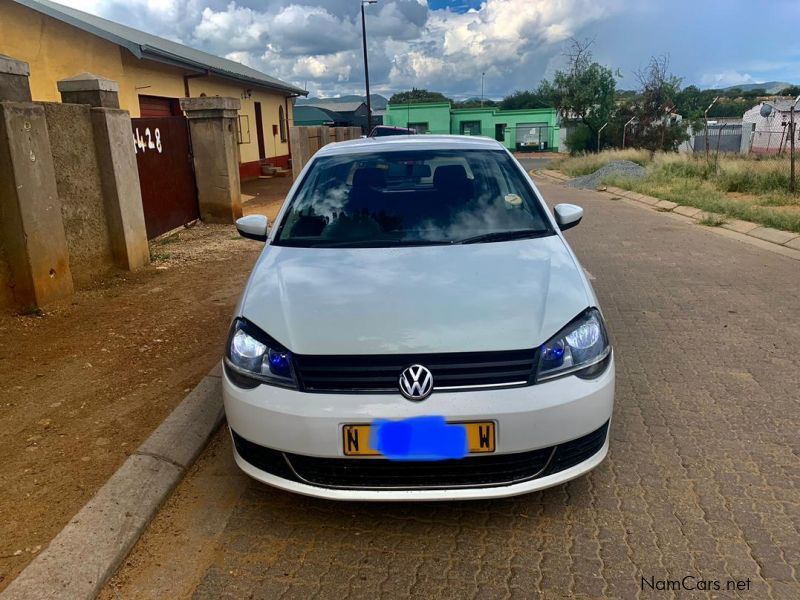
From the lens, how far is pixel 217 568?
254 centimetres

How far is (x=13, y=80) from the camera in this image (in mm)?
5426

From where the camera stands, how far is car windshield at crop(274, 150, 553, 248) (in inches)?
143

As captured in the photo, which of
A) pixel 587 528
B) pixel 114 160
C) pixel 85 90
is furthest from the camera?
pixel 114 160

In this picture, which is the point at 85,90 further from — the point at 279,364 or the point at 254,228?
the point at 279,364

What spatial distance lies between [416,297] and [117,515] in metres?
1.66

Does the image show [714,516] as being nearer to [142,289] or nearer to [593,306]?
[593,306]

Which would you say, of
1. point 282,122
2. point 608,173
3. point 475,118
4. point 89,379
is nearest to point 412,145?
point 89,379

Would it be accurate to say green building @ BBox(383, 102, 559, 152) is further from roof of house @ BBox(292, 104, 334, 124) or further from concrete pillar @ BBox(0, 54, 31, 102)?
concrete pillar @ BBox(0, 54, 31, 102)

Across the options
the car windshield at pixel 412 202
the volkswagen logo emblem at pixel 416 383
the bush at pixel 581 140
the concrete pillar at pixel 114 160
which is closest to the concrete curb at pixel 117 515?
the car windshield at pixel 412 202

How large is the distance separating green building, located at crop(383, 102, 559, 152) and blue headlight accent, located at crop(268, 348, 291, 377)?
52492 mm

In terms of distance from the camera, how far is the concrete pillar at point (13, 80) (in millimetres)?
5305

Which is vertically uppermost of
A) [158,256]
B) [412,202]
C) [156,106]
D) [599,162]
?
[156,106]

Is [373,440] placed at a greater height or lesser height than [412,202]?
lesser

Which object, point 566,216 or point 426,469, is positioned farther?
point 566,216
